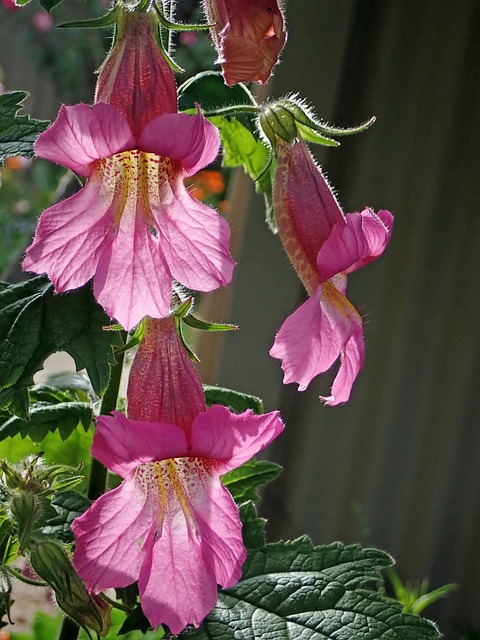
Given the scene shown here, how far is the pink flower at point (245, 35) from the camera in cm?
37

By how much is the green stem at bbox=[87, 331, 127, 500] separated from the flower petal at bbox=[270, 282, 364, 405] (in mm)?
104

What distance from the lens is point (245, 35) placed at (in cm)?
38

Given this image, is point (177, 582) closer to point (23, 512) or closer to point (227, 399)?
point (23, 512)

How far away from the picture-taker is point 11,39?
389 centimetres

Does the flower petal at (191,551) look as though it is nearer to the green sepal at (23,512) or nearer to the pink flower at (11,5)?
the green sepal at (23,512)

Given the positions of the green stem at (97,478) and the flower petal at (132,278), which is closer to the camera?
the flower petal at (132,278)

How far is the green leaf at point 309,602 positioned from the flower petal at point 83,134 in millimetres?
286

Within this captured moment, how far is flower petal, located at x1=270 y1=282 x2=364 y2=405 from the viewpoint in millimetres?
381

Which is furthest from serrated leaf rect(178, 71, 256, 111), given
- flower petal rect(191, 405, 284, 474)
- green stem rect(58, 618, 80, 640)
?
green stem rect(58, 618, 80, 640)

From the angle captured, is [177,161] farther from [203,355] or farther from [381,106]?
[203,355]

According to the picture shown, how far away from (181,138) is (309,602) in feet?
0.95

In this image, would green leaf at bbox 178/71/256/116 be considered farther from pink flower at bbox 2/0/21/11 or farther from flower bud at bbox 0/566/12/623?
flower bud at bbox 0/566/12/623

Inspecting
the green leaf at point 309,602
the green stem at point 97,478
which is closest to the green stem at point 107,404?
the green stem at point 97,478

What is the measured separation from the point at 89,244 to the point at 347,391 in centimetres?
15
